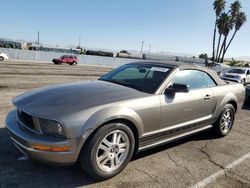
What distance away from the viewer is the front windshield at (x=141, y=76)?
415 centimetres

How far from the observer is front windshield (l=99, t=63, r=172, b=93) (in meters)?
4.15

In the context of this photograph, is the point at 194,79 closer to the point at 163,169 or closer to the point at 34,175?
the point at 163,169

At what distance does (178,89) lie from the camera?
3973 mm

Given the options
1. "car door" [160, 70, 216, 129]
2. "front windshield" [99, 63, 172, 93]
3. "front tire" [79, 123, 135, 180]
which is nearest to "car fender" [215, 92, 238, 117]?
"car door" [160, 70, 216, 129]

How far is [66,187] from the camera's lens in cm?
322

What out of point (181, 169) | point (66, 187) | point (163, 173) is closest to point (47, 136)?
point (66, 187)

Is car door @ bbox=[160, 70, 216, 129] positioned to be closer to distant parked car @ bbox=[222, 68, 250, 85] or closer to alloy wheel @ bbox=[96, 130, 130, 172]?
alloy wheel @ bbox=[96, 130, 130, 172]

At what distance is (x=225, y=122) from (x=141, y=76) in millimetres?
2298

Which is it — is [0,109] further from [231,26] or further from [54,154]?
[231,26]

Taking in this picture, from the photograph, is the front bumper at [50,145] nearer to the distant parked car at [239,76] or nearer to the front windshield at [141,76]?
the front windshield at [141,76]

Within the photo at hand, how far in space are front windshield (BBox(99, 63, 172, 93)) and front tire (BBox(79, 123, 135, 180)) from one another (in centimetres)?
86

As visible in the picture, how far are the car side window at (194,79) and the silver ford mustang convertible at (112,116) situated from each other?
0.02 m

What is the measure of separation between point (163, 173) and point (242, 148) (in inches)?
84.4

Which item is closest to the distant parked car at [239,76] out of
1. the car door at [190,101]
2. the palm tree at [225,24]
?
the car door at [190,101]
